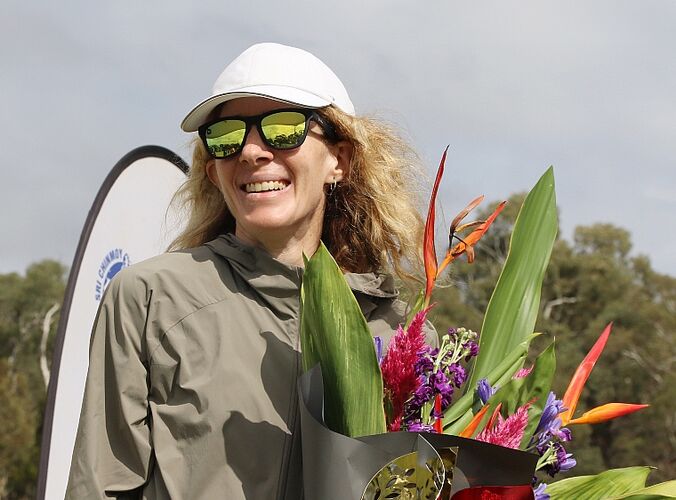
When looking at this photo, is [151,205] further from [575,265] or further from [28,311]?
[28,311]

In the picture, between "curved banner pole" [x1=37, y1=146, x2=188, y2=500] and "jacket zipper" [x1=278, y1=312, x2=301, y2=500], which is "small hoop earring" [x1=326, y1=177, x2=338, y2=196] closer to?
"curved banner pole" [x1=37, y1=146, x2=188, y2=500]

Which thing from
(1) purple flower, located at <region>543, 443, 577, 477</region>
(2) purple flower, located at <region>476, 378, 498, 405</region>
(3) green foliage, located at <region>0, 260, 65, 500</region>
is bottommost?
(1) purple flower, located at <region>543, 443, 577, 477</region>

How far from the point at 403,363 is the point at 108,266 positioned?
2.43 m

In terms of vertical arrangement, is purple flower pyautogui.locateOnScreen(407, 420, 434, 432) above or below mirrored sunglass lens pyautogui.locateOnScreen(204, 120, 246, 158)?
below

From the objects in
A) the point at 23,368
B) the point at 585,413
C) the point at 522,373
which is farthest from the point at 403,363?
the point at 23,368

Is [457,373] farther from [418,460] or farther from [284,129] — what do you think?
[284,129]

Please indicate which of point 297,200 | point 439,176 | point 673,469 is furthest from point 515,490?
point 673,469

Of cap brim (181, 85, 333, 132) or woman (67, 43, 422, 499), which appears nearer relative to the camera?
woman (67, 43, 422, 499)

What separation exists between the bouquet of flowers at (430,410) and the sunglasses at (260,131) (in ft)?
1.89

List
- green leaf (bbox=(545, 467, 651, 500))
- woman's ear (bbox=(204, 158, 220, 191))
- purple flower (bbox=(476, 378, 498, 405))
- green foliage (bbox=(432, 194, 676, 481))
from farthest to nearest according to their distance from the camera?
1. green foliage (bbox=(432, 194, 676, 481))
2. woman's ear (bbox=(204, 158, 220, 191))
3. green leaf (bbox=(545, 467, 651, 500))
4. purple flower (bbox=(476, 378, 498, 405))

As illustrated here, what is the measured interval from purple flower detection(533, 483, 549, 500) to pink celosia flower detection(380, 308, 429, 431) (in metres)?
0.31

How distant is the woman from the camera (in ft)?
8.54

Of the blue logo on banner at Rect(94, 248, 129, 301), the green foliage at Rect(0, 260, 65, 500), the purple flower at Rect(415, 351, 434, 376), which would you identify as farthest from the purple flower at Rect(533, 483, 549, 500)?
the green foliage at Rect(0, 260, 65, 500)

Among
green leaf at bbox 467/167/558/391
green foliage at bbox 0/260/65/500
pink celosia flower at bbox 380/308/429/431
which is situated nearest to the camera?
pink celosia flower at bbox 380/308/429/431
